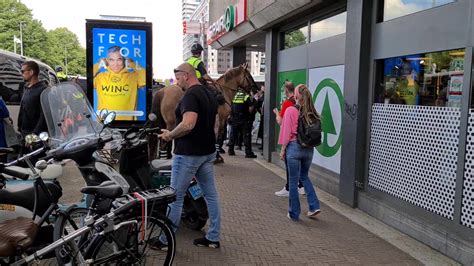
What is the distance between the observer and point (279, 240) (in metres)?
5.07

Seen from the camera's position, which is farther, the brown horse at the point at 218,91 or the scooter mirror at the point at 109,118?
the brown horse at the point at 218,91

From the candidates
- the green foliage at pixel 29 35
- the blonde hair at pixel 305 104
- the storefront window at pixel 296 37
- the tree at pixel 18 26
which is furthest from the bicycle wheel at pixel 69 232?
the tree at pixel 18 26

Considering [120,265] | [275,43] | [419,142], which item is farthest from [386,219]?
[275,43]

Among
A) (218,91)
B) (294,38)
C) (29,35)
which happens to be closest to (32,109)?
(218,91)

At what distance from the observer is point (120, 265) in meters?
3.28

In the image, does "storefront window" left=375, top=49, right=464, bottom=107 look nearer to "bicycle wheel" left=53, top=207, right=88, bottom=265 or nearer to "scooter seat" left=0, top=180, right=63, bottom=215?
"bicycle wheel" left=53, top=207, right=88, bottom=265

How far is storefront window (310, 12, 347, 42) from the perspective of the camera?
7.27m

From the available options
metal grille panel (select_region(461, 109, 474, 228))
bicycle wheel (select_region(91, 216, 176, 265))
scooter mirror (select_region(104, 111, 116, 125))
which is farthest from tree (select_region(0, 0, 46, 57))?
metal grille panel (select_region(461, 109, 474, 228))

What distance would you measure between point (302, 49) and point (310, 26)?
49cm

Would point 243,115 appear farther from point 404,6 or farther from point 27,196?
point 27,196

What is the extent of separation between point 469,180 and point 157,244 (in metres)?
3.17

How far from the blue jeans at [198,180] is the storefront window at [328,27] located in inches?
156

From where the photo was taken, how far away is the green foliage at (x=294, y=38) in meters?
9.05

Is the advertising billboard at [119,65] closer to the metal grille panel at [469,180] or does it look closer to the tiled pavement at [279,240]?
Answer: the tiled pavement at [279,240]
